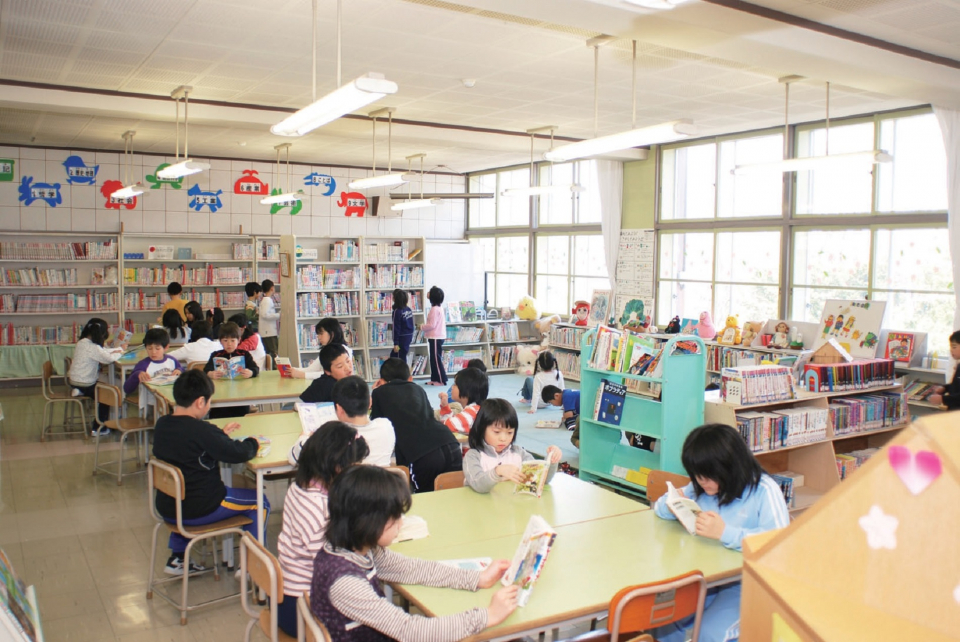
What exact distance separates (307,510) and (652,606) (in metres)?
1.27

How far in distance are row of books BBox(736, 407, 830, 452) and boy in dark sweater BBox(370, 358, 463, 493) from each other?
1.95 m

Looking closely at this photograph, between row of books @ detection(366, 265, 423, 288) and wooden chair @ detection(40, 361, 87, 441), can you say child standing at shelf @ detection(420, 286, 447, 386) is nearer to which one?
row of books @ detection(366, 265, 423, 288)

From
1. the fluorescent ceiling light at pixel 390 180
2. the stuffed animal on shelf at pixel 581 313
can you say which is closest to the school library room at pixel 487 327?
the stuffed animal on shelf at pixel 581 313

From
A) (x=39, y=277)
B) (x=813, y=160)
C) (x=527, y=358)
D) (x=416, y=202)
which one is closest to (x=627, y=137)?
(x=813, y=160)

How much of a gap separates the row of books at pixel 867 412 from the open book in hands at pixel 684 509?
2877mm

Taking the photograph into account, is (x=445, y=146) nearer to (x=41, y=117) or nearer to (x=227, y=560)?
(x=41, y=117)

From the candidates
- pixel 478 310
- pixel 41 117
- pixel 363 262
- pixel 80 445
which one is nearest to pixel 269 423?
pixel 80 445

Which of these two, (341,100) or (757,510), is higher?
(341,100)

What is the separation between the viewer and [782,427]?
495cm

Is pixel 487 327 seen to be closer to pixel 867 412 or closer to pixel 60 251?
pixel 60 251

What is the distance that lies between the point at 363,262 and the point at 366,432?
281 inches

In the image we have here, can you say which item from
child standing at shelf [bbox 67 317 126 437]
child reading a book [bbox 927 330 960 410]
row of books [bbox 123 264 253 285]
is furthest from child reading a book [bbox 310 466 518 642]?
row of books [bbox 123 264 253 285]

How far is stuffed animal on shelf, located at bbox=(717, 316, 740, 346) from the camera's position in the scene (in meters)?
8.23

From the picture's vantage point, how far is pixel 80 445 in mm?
7238
